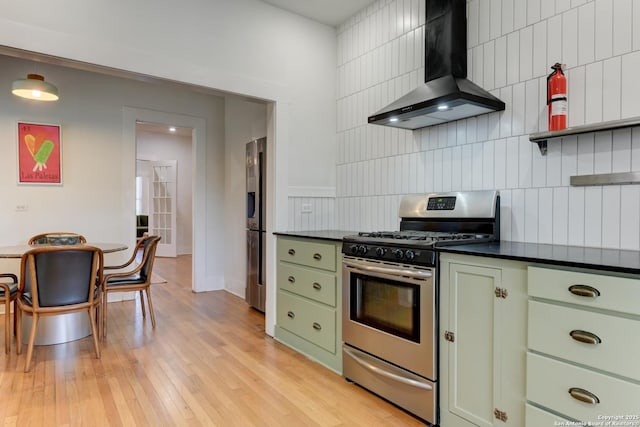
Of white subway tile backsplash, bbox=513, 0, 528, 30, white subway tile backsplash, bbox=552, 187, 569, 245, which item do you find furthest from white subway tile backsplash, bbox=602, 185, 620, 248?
white subway tile backsplash, bbox=513, 0, 528, 30

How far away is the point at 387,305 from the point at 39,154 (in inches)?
164

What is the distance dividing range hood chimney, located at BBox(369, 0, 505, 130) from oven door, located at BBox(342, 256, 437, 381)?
986 millimetres

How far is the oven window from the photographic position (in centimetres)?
204

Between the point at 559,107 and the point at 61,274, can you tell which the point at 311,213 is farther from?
the point at 559,107

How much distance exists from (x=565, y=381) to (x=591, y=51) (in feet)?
5.28

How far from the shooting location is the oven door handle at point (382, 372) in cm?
198

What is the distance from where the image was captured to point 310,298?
2.91 metres

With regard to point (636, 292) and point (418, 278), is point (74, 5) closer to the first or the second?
point (418, 278)

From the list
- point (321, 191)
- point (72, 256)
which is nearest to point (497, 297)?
point (321, 191)

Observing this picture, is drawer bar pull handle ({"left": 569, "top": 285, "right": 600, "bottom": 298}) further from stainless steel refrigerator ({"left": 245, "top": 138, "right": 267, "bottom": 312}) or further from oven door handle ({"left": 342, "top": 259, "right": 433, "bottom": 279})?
stainless steel refrigerator ({"left": 245, "top": 138, "right": 267, "bottom": 312})

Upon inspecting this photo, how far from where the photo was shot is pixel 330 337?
2.68 m

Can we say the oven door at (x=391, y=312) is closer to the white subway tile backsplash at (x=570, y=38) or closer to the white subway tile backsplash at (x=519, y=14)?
the white subway tile backsplash at (x=570, y=38)

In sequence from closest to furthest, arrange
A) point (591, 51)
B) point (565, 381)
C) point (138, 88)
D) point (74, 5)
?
1. point (565, 381)
2. point (591, 51)
3. point (74, 5)
4. point (138, 88)

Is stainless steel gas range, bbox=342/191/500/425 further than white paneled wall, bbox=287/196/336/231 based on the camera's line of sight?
No
